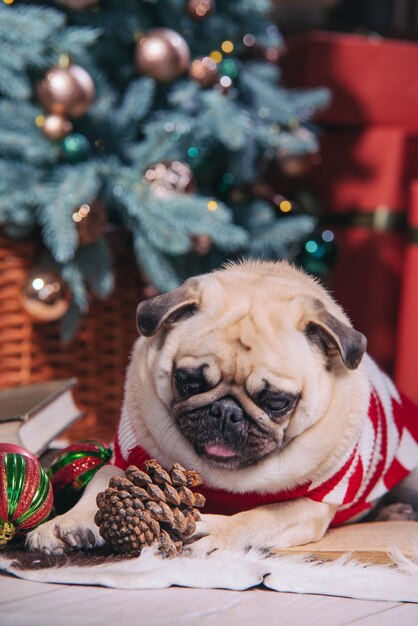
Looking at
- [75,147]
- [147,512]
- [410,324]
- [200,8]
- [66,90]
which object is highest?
[200,8]

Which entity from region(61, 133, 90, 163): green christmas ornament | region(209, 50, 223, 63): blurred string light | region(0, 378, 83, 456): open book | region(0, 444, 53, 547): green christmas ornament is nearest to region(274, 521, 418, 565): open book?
region(0, 444, 53, 547): green christmas ornament

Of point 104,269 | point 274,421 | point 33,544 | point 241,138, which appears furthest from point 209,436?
point 241,138

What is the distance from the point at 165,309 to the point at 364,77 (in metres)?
1.48

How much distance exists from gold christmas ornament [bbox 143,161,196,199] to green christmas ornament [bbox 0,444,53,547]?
862 mm

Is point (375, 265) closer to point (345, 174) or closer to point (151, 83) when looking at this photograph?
point (345, 174)

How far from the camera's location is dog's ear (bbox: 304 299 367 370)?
882 millimetres

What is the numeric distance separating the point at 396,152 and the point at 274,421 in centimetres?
146

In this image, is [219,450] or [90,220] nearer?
[219,450]

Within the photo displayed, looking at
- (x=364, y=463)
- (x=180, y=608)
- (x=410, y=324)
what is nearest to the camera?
(x=180, y=608)

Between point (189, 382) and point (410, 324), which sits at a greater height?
A: point (189, 382)

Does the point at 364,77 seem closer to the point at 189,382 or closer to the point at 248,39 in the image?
the point at 248,39

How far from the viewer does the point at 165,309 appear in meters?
0.91

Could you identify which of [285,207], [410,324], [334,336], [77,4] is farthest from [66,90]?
[410,324]

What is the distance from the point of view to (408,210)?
2127mm
